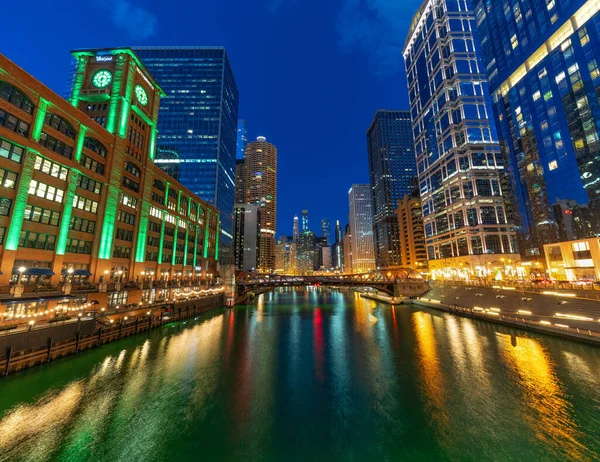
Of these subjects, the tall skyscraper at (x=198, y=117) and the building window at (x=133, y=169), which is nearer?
the building window at (x=133, y=169)

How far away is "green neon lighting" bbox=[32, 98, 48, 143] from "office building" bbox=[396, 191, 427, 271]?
17362cm

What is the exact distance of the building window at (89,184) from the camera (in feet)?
145

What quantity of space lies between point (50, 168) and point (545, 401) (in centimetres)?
6409

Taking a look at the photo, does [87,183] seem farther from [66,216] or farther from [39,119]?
[39,119]

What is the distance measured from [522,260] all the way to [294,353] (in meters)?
89.9

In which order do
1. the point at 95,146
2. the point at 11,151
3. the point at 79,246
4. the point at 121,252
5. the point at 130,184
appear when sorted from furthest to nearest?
the point at 130,184, the point at 121,252, the point at 95,146, the point at 79,246, the point at 11,151

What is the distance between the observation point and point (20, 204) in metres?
33.7

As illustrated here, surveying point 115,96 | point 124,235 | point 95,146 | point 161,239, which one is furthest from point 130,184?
point 115,96

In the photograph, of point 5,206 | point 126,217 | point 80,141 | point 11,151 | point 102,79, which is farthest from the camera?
point 102,79

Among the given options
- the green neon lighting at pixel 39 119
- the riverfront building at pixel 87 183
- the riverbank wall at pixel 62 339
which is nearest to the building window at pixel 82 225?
the riverfront building at pixel 87 183

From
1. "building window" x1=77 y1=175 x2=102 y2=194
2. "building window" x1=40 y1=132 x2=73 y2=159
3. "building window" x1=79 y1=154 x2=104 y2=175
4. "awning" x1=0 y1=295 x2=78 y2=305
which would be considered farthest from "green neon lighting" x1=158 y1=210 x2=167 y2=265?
"awning" x1=0 y1=295 x2=78 y2=305

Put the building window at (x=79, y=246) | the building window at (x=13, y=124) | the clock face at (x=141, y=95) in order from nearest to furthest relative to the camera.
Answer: the building window at (x=13, y=124) < the building window at (x=79, y=246) < the clock face at (x=141, y=95)

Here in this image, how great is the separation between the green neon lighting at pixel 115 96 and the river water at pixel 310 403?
4392 cm

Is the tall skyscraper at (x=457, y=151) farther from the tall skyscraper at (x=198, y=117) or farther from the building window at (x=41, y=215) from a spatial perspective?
the building window at (x=41, y=215)
